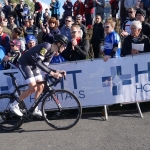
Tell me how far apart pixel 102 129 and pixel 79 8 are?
8334mm

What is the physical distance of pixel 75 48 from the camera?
661cm

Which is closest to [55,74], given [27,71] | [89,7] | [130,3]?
[27,71]

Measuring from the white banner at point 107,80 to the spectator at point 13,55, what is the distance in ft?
1.23

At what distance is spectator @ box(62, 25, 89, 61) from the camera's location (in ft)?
21.5

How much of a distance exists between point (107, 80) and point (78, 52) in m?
0.89

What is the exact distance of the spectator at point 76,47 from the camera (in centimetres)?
655

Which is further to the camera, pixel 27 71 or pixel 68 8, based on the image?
pixel 68 8

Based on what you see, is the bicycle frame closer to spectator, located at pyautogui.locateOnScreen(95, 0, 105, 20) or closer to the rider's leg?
the rider's leg

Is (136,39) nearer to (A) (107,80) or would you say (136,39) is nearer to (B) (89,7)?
(A) (107,80)

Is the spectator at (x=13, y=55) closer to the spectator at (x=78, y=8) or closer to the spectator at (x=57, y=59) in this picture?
the spectator at (x=57, y=59)

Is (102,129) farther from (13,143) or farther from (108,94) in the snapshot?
(13,143)

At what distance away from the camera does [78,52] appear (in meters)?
6.61

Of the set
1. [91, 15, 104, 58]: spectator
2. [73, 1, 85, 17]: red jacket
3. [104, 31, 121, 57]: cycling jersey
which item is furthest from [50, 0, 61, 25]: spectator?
[104, 31, 121, 57]: cycling jersey

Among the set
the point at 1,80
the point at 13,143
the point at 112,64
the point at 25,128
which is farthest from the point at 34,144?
the point at 112,64
